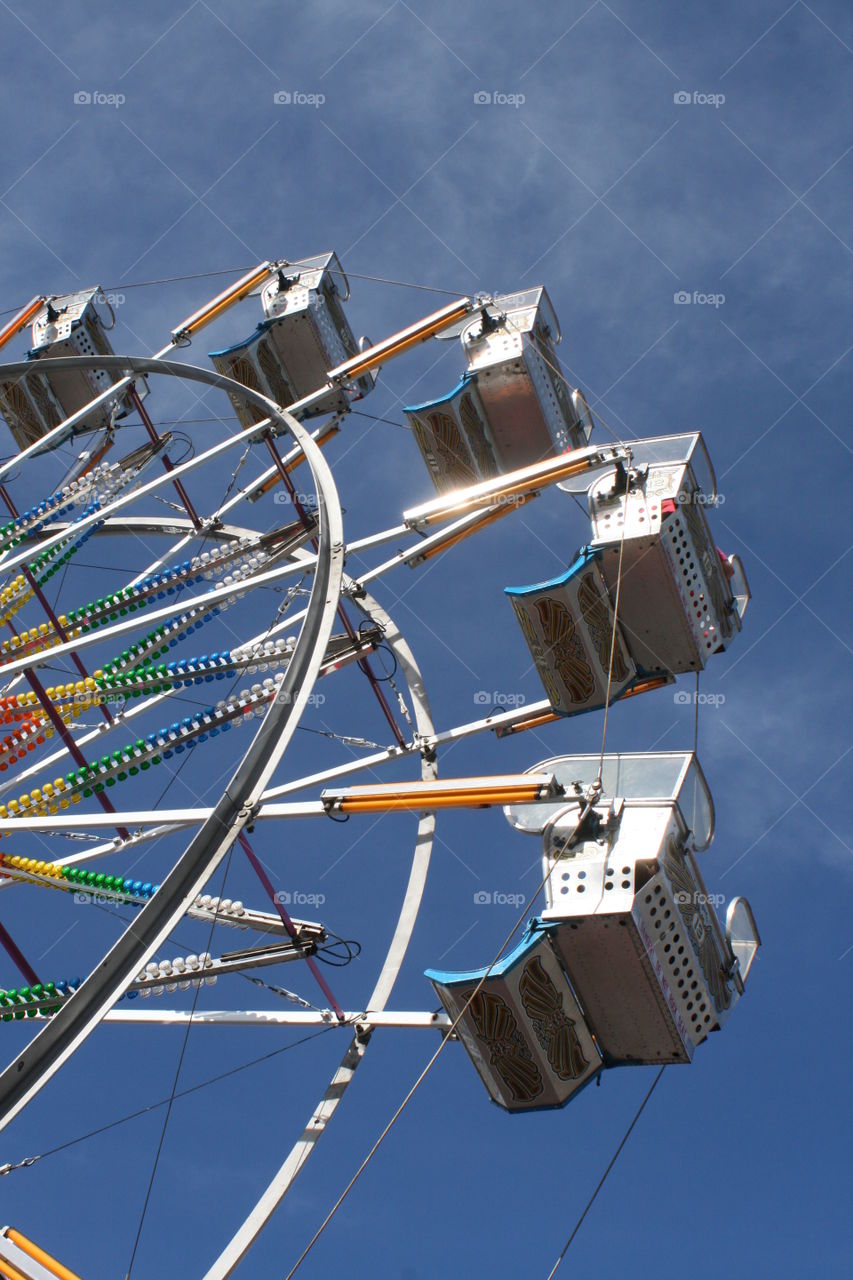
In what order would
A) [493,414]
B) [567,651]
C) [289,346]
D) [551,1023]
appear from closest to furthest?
1. [551,1023]
2. [567,651]
3. [493,414]
4. [289,346]

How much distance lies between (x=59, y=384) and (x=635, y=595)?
1190 centimetres

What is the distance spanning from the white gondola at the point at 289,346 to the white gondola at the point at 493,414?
7.29ft

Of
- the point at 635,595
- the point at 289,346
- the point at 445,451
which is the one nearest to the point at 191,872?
the point at 635,595

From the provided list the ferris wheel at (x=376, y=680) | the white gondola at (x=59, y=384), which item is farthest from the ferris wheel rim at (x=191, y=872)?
the white gondola at (x=59, y=384)

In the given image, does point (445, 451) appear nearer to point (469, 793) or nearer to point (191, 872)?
point (469, 793)

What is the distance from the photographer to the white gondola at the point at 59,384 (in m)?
25.8

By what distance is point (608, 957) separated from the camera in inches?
596

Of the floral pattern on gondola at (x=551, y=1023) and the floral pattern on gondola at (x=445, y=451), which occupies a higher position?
the floral pattern on gondola at (x=445, y=451)

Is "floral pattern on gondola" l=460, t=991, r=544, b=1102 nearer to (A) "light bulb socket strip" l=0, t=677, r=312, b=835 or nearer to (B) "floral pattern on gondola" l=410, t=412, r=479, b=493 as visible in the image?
(A) "light bulb socket strip" l=0, t=677, r=312, b=835

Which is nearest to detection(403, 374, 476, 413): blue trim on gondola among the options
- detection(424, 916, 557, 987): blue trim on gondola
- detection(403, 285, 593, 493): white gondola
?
detection(403, 285, 593, 493): white gondola

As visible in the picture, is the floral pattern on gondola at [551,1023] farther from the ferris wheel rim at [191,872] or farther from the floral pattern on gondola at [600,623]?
the floral pattern on gondola at [600,623]

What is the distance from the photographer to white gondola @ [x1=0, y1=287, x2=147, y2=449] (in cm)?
2584

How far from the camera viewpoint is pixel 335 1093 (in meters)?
16.1

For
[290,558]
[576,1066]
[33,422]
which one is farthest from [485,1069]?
[33,422]
